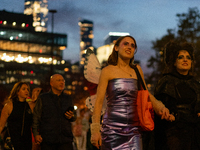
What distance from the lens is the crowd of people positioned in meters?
3.96

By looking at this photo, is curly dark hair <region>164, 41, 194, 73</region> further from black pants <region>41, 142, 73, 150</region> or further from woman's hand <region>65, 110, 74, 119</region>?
black pants <region>41, 142, 73, 150</region>

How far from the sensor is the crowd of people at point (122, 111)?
13.0 feet

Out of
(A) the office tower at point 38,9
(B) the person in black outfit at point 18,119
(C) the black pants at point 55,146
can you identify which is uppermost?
(A) the office tower at point 38,9

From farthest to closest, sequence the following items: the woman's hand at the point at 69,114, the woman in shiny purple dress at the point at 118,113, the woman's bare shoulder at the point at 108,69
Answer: the woman's hand at the point at 69,114
the woman's bare shoulder at the point at 108,69
the woman in shiny purple dress at the point at 118,113

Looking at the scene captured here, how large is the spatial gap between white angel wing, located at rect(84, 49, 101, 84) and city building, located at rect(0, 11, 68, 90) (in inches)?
3671

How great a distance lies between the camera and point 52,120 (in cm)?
618

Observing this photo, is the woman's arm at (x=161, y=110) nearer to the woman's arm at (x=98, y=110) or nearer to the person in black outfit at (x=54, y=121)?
the woman's arm at (x=98, y=110)

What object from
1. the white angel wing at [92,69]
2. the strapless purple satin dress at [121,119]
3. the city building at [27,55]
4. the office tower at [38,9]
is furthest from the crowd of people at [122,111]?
the office tower at [38,9]

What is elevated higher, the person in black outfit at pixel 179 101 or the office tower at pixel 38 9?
the office tower at pixel 38 9

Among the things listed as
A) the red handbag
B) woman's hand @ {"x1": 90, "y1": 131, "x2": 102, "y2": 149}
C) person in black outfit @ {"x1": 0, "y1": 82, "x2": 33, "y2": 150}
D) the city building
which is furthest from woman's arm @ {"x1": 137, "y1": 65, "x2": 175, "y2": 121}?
the city building

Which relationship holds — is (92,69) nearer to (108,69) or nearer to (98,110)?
(108,69)

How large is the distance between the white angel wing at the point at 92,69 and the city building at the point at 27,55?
306 ft

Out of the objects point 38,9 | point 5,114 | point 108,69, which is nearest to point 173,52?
point 108,69

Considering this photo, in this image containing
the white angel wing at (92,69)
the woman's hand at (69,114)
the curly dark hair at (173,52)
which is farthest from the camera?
the woman's hand at (69,114)
